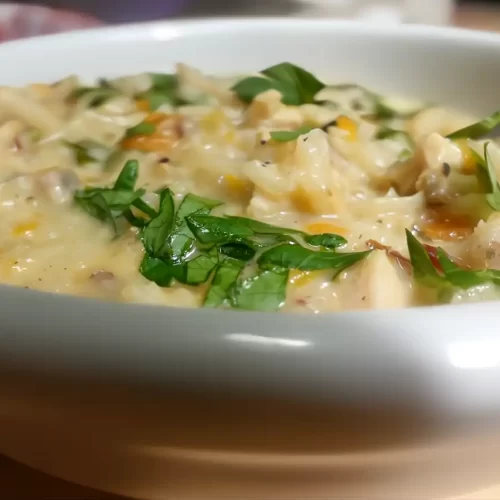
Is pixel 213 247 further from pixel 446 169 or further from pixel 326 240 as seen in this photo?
pixel 446 169

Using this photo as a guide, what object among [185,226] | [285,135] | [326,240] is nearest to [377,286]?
[326,240]

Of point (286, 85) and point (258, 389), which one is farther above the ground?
point (258, 389)

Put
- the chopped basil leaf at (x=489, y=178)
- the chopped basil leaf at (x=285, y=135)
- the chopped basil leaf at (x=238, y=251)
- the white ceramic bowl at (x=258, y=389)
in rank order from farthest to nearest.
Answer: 1. the chopped basil leaf at (x=285, y=135)
2. the chopped basil leaf at (x=489, y=178)
3. the chopped basil leaf at (x=238, y=251)
4. the white ceramic bowl at (x=258, y=389)

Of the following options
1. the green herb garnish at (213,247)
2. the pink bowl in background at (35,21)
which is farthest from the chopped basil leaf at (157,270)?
the pink bowl in background at (35,21)

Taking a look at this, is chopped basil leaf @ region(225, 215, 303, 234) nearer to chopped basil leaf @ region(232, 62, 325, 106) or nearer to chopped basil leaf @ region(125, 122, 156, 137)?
chopped basil leaf @ region(125, 122, 156, 137)

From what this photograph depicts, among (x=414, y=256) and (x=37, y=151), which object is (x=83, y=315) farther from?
(x=37, y=151)

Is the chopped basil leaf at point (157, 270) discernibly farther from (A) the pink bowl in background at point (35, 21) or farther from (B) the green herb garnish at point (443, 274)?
(A) the pink bowl in background at point (35, 21)
